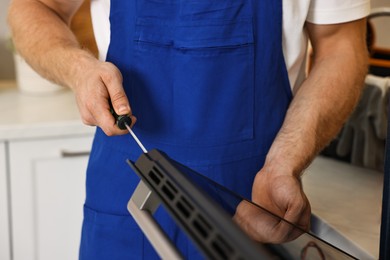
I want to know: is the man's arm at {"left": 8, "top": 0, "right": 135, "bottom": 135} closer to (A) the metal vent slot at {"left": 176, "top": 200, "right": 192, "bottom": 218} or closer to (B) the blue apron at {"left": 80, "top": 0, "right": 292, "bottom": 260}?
(B) the blue apron at {"left": 80, "top": 0, "right": 292, "bottom": 260}

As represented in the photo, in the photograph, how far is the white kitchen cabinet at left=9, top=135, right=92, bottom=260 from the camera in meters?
1.63

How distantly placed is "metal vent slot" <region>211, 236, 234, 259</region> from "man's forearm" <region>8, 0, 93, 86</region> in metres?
0.52

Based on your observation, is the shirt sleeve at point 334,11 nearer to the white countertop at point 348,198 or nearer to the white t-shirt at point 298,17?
the white t-shirt at point 298,17

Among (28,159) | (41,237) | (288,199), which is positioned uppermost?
(288,199)

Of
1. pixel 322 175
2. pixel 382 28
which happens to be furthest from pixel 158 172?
pixel 382 28

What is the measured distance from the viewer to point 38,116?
1667 millimetres

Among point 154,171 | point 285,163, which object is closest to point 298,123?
point 285,163

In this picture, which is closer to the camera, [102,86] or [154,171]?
[154,171]

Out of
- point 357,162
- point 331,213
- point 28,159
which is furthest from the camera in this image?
point 28,159

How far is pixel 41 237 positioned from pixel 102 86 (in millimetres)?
1005

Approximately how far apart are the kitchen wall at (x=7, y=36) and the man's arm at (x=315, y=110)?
2.93ft

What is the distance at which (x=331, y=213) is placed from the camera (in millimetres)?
1208

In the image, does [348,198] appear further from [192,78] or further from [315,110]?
[192,78]

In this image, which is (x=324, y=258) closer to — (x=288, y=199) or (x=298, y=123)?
(x=288, y=199)
